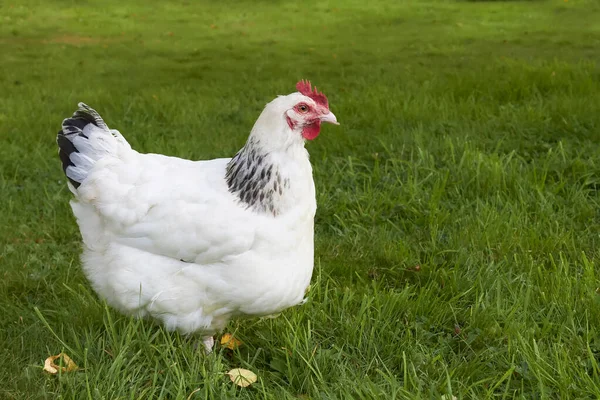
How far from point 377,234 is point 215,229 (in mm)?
1514

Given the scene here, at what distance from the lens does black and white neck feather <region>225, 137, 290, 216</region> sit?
2594 mm

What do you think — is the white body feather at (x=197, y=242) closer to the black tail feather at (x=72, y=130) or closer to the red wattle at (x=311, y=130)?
the red wattle at (x=311, y=130)

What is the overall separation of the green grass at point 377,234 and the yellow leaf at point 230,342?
0.05 metres

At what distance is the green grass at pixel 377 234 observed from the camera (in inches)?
98.5

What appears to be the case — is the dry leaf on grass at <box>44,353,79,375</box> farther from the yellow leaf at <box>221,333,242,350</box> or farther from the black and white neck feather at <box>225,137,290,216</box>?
the black and white neck feather at <box>225,137,290,216</box>

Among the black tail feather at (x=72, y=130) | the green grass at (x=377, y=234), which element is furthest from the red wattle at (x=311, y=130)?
the black tail feather at (x=72, y=130)

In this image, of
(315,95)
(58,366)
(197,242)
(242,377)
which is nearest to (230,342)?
(242,377)

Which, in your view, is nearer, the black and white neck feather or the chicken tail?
the black and white neck feather

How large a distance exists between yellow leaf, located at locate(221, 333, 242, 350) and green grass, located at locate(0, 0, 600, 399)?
52mm

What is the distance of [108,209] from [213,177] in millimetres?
453

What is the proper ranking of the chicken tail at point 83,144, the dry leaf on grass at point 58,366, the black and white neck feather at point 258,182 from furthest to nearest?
the chicken tail at point 83,144 < the black and white neck feather at point 258,182 < the dry leaf on grass at point 58,366

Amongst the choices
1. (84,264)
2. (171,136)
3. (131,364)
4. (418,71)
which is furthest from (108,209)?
(418,71)

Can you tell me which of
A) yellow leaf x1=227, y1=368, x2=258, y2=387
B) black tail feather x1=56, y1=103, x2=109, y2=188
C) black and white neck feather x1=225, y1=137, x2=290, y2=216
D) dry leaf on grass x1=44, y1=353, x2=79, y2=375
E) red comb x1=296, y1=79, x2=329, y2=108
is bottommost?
yellow leaf x1=227, y1=368, x2=258, y2=387

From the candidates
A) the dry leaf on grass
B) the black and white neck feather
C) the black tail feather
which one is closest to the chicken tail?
the black tail feather
